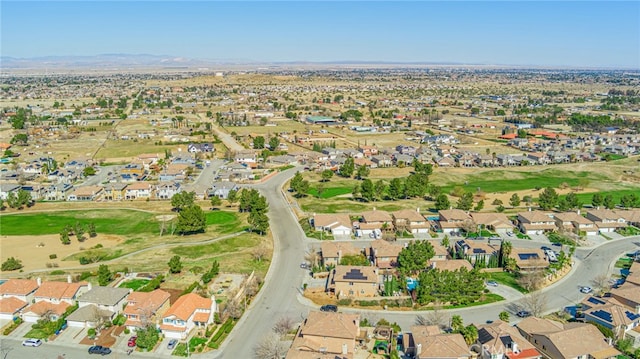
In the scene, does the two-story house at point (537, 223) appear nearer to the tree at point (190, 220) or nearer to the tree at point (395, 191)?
the tree at point (395, 191)

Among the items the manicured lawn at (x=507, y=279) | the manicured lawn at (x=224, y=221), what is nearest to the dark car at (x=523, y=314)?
the manicured lawn at (x=507, y=279)

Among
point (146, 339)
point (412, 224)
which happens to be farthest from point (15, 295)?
point (412, 224)

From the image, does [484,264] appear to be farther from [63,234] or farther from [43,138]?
[43,138]

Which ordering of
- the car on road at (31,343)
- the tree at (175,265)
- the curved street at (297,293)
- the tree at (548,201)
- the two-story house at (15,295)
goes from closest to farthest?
the car on road at (31,343) < the curved street at (297,293) < the two-story house at (15,295) < the tree at (175,265) < the tree at (548,201)

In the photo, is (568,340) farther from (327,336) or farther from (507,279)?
(327,336)

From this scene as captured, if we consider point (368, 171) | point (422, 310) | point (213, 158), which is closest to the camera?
point (422, 310)

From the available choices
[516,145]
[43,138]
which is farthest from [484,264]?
[43,138]
